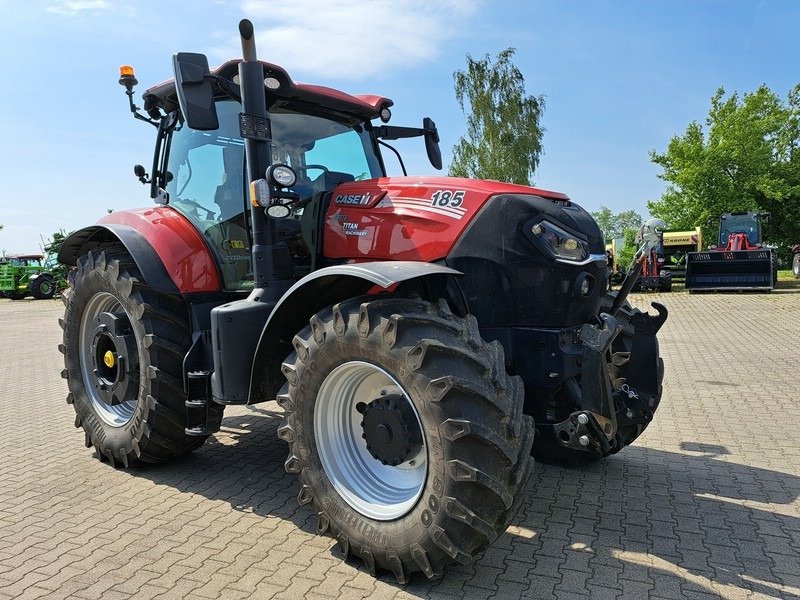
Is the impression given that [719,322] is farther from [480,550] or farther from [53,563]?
[53,563]

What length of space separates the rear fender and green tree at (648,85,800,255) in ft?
96.4

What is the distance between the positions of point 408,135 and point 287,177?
1625 mm

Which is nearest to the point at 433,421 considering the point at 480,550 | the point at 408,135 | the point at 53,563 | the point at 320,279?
the point at 480,550

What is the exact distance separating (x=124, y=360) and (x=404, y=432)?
2.42 m

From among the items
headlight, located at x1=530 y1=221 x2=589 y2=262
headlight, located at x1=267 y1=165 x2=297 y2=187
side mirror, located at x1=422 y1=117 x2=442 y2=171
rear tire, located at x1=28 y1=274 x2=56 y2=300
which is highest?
side mirror, located at x1=422 y1=117 x2=442 y2=171

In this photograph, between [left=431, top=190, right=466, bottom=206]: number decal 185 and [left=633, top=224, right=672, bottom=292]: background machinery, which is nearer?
[left=431, top=190, right=466, bottom=206]: number decal 185

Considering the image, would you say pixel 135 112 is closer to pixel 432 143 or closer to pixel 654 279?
pixel 432 143

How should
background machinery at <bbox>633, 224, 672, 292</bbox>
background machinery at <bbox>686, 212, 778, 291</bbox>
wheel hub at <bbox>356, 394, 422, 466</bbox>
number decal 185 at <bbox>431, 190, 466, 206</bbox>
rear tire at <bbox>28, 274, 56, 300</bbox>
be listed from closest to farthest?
wheel hub at <bbox>356, 394, 422, 466</bbox>, number decal 185 at <bbox>431, 190, 466, 206</bbox>, background machinery at <bbox>686, 212, 778, 291</bbox>, background machinery at <bbox>633, 224, 672, 292</bbox>, rear tire at <bbox>28, 274, 56, 300</bbox>

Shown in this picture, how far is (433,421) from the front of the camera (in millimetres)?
2541

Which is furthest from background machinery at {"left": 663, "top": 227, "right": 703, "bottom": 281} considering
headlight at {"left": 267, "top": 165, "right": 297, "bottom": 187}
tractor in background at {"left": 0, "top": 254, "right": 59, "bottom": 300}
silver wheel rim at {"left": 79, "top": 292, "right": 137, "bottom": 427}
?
tractor in background at {"left": 0, "top": 254, "right": 59, "bottom": 300}

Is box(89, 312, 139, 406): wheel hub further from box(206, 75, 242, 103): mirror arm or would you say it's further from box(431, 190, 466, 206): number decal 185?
box(431, 190, 466, 206): number decal 185

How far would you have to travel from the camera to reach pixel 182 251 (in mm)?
4043

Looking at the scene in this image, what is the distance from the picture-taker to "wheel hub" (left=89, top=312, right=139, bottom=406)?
4.21 metres

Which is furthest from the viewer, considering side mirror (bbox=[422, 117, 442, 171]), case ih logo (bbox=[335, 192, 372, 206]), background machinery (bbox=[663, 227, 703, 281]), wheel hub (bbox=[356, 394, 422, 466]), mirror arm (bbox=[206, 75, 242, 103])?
background machinery (bbox=[663, 227, 703, 281])
